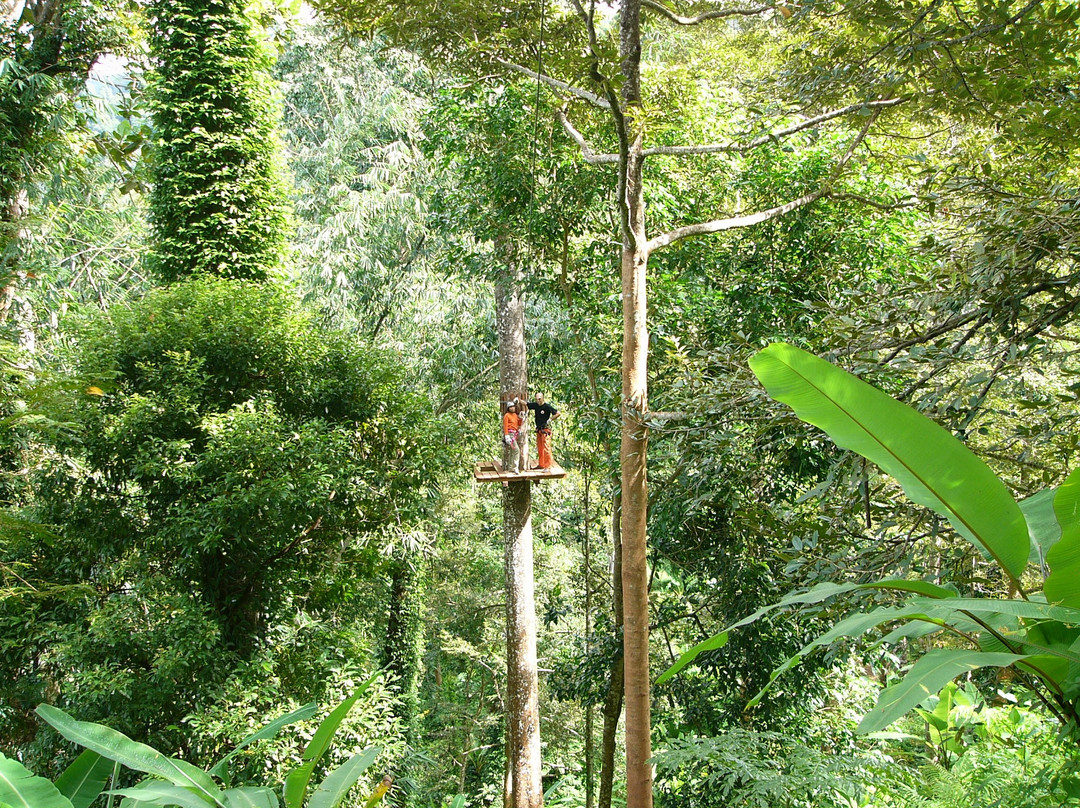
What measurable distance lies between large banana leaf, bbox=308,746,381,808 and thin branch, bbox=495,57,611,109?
2.87m

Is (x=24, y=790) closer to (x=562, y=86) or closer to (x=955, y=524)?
(x=955, y=524)

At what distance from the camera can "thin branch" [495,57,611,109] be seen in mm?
3883

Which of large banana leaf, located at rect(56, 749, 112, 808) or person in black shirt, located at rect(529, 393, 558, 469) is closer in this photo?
large banana leaf, located at rect(56, 749, 112, 808)

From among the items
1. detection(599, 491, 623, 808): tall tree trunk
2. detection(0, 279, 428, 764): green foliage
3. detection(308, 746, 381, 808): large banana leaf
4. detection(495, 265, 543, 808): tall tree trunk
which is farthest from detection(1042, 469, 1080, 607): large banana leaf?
detection(495, 265, 543, 808): tall tree trunk

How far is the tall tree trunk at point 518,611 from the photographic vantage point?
6871 millimetres

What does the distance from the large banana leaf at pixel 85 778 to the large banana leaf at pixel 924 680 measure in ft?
4.21

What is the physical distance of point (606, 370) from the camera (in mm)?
5211

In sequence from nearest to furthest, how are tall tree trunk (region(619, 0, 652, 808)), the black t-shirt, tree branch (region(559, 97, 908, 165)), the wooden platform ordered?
tree branch (region(559, 97, 908, 165)), tall tree trunk (region(619, 0, 652, 808)), the wooden platform, the black t-shirt

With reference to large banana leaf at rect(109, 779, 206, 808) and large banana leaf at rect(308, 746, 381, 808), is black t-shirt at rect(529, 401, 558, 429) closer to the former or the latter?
large banana leaf at rect(308, 746, 381, 808)

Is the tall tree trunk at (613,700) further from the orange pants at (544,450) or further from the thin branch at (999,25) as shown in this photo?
the thin branch at (999,25)

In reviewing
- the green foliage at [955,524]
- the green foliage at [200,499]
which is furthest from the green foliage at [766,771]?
the green foliage at [955,524]

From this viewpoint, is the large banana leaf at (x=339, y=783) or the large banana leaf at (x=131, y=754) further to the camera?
the large banana leaf at (x=339, y=783)

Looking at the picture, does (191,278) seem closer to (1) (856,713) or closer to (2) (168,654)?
(2) (168,654)

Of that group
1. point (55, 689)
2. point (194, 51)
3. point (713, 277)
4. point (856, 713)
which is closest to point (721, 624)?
point (856, 713)
